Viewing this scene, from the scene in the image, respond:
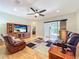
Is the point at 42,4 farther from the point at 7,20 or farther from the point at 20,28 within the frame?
the point at 20,28

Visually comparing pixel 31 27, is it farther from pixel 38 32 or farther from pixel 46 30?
pixel 46 30

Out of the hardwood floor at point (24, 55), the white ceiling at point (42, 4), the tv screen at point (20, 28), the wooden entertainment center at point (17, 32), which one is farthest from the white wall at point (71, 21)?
the tv screen at point (20, 28)

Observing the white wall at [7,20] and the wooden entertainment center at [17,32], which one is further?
the wooden entertainment center at [17,32]

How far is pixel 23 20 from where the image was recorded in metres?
7.82

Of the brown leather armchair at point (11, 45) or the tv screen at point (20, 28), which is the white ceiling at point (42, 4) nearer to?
the brown leather armchair at point (11, 45)

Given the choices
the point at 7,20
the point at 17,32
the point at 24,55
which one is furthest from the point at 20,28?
the point at 24,55

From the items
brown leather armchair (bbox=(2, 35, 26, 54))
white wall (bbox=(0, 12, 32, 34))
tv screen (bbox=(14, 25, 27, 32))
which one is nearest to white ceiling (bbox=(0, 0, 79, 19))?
white wall (bbox=(0, 12, 32, 34))

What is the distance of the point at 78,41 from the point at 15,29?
6.18 m

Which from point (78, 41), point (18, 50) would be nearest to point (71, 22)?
point (78, 41)

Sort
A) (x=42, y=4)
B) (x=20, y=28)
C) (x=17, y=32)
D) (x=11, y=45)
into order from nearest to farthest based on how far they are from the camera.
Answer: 1. (x=11, y=45)
2. (x=42, y=4)
3. (x=17, y=32)
4. (x=20, y=28)

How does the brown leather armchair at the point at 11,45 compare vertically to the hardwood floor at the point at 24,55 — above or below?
above

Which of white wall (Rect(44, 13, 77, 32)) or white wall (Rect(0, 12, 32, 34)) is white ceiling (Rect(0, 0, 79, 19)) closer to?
white wall (Rect(44, 13, 77, 32))

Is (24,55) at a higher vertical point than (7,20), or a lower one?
lower

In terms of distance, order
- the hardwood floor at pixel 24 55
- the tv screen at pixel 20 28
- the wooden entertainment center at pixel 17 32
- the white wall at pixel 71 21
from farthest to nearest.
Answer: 1. the tv screen at pixel 20 28
2. the wooden entertainment center at pixel 17 32
3. the white wall at pixel 71 21
4. the hardwood floor at pixel 24 55
